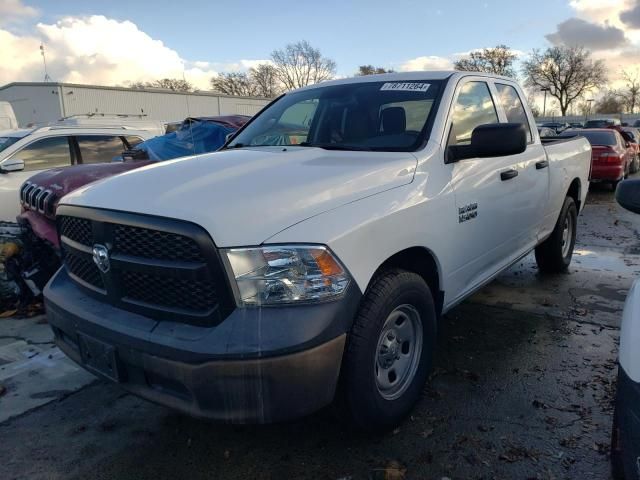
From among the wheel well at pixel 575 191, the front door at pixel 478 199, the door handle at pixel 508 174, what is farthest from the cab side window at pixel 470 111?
the wheel well at pixel 575 191

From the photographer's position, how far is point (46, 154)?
7.59m

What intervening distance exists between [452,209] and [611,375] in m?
1.67

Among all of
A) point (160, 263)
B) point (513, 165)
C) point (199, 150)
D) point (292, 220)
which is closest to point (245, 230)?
point (292, 220)

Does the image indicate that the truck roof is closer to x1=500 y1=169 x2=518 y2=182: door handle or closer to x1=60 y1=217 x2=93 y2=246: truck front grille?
x1=500 y1=169 x2=518 y2=182: door handle

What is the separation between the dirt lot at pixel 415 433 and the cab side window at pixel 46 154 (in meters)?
4.90

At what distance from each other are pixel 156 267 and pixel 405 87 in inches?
87.1

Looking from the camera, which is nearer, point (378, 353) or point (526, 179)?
point (378, 353)

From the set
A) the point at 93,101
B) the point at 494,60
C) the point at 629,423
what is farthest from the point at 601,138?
the point at 494,60

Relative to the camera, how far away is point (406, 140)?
3199mm

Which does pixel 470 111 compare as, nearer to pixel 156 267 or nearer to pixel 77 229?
pixel 156 267

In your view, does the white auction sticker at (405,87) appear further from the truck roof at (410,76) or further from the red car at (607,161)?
the red car at (607,161)

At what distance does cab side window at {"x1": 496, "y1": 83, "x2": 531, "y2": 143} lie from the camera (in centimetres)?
432

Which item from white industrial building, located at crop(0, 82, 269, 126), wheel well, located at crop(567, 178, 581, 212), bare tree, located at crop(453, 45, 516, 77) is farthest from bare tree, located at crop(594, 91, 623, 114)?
wheel well, located at crop(567, 178, 581, 212)

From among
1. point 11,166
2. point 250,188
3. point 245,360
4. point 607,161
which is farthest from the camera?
point 607,161
